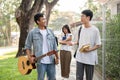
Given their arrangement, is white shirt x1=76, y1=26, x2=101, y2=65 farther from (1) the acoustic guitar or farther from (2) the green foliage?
(2) the green foliage

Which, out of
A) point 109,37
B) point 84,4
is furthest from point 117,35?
point 84,4

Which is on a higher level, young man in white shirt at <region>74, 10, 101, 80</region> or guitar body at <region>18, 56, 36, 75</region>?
young man in white shirt at <region>74, 10, 101, 80</region>

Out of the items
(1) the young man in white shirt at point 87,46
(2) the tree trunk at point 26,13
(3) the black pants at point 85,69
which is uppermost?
(2) the tree trunk at point 26,13

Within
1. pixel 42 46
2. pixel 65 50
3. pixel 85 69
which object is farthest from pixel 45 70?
pixel 65 50

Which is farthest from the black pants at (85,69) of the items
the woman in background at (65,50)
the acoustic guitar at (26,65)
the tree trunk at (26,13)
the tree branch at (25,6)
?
the tree branch at (25,6)

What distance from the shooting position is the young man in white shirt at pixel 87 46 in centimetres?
620

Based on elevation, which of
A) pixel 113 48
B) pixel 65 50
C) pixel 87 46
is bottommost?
pixel 65 50

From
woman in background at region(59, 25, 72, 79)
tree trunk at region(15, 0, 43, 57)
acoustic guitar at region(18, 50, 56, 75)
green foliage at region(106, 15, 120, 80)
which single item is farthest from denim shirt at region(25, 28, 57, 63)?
tree trunk at region(15, 0, 43, 57)

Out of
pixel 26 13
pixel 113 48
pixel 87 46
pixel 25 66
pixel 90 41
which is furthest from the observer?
pixel 26 13

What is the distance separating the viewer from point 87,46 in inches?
240

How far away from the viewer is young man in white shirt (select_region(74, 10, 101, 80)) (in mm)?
6195

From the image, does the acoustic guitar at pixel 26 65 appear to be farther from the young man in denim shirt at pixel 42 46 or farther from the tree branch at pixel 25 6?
the tree branch at pixel 25 6

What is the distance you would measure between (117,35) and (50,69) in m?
1.95

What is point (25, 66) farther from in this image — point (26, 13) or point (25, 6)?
point (25, 6)
